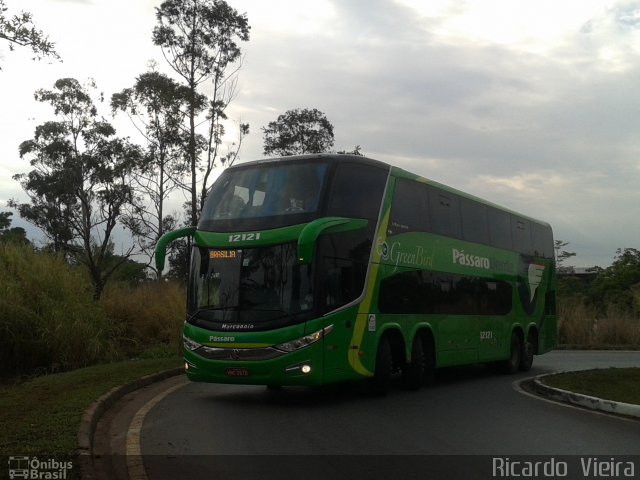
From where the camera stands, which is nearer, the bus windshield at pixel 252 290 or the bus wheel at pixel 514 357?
the bus windshield at pixel 252 290

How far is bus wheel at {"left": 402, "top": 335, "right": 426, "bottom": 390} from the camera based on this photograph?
45.5 feet

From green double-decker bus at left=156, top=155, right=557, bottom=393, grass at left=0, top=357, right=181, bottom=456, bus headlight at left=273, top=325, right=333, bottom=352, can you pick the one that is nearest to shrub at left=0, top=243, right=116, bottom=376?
grass at left=0, top=357, right=181, bottom=456

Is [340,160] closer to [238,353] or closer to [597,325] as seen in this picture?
[238,353]

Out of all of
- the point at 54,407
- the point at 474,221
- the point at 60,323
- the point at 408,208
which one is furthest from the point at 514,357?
the point at 54,407

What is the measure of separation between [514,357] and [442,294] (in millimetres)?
5104

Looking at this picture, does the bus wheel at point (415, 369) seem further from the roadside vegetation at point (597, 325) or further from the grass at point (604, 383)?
the roadside vegetation at point (597, 325)

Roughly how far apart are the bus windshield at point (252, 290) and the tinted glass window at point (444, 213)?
4493 mm

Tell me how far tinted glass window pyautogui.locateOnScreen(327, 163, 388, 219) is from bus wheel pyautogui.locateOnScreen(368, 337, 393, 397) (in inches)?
95.0

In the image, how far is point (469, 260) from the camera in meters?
16.4

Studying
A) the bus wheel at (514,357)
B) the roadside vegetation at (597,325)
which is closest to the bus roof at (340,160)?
the bus wheel at (514,357)

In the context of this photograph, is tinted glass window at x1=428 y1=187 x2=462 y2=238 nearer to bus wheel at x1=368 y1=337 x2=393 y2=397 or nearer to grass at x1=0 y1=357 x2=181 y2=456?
bus wheel at x1=368 y1=337 x2=393 y2=397

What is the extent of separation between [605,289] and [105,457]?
48.3 metres

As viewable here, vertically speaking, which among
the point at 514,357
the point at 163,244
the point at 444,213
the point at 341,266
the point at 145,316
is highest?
the point at 444,213

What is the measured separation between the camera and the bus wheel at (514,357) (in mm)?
18766
